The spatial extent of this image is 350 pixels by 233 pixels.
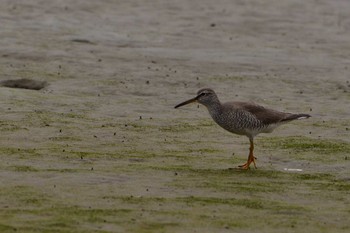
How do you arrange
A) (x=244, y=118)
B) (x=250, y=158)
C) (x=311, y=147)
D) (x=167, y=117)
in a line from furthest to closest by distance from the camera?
(x=167, y=117) < (x=311, y=147) < (x=244, y=118) < (x=250, y=158)

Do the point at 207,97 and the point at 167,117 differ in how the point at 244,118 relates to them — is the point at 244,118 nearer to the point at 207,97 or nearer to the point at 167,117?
the point at 207,97

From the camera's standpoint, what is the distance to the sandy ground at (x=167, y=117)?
12062mm

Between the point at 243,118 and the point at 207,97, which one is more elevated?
the point at 207,97

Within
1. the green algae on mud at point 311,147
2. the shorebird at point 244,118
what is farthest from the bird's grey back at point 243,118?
the green algae on mud at point 311,147

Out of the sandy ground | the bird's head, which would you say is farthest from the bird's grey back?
the sandy ground

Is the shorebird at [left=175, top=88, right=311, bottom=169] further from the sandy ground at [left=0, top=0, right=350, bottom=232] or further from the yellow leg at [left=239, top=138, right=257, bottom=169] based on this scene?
the sandy ground at [left=0, top=0, right=350, bottom=232]

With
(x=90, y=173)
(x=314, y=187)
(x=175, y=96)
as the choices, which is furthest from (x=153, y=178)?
(x=175, y=96)

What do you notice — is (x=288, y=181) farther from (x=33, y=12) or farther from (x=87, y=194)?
(x=33, y=12)

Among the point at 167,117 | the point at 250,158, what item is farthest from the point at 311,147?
the point at 167,117

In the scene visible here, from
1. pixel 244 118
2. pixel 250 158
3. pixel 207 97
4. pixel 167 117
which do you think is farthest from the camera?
pixel 167 117

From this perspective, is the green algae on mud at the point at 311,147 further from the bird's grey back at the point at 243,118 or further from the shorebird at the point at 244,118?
the bird's grey back at the point at 243,118

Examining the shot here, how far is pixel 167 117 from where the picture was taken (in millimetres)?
17578

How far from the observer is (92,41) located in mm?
23375

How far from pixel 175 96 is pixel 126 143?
149 inches
